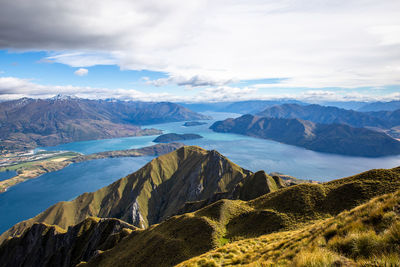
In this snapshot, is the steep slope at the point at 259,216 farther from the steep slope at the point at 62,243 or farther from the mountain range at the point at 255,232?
the steep slope at the point at 62,243

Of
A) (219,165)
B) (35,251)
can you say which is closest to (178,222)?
(35,251)

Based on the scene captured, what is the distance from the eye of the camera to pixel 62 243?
9562cm

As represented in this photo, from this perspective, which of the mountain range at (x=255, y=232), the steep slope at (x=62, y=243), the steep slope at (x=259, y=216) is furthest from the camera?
the steep slope at (x=62, y=243)

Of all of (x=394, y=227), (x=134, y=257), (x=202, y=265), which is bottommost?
(x=134, y=257)

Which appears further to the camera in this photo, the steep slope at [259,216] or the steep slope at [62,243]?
the steep slope at [62,243]

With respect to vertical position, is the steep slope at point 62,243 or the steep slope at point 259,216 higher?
the steep slope at point 259,216

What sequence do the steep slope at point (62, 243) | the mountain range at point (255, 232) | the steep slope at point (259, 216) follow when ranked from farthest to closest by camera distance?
the steep slope at point (62, 243) → the steep slope at point (259, 216) → the mountain range at point (255, 232)

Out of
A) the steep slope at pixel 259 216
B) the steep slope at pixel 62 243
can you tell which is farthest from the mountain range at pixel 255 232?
the steep slope at pixel 62 243

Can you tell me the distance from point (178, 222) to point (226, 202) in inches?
448

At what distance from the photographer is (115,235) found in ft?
238

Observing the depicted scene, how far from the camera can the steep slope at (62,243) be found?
79.3 m

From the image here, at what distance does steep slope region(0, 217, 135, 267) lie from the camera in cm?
7931

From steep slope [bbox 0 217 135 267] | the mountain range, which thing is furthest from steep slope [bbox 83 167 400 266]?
steep slope [bbox 0 217 135 267]

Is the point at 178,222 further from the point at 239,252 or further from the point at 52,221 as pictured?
the point at 52,221
